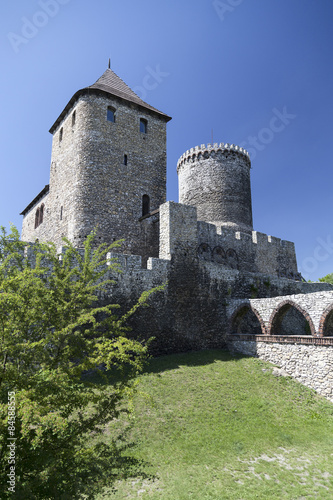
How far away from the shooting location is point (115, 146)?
2000 cm

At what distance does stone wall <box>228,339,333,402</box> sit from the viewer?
38.3 feet

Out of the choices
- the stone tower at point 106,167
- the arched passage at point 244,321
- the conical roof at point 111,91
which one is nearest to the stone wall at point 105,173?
the stone tower at point 106,167

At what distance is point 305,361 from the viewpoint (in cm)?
1248

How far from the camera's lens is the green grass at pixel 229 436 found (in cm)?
673

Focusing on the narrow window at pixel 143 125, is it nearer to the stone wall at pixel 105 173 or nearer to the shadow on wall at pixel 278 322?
the stone wall at pixel 105 173

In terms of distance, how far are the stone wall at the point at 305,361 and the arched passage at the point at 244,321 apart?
41.6 inches

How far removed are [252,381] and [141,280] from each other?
6060 millimetres

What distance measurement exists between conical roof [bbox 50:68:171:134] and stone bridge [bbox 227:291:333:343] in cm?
1444

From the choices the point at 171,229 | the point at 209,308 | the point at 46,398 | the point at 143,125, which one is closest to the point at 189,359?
the point at 209,308

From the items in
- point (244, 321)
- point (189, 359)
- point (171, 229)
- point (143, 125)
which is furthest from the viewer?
point (143, 125)

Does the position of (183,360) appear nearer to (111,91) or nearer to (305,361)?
(305,361)

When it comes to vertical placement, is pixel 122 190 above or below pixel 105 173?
below

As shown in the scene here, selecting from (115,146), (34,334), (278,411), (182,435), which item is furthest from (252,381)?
(115,146)

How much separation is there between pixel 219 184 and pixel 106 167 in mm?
9647
